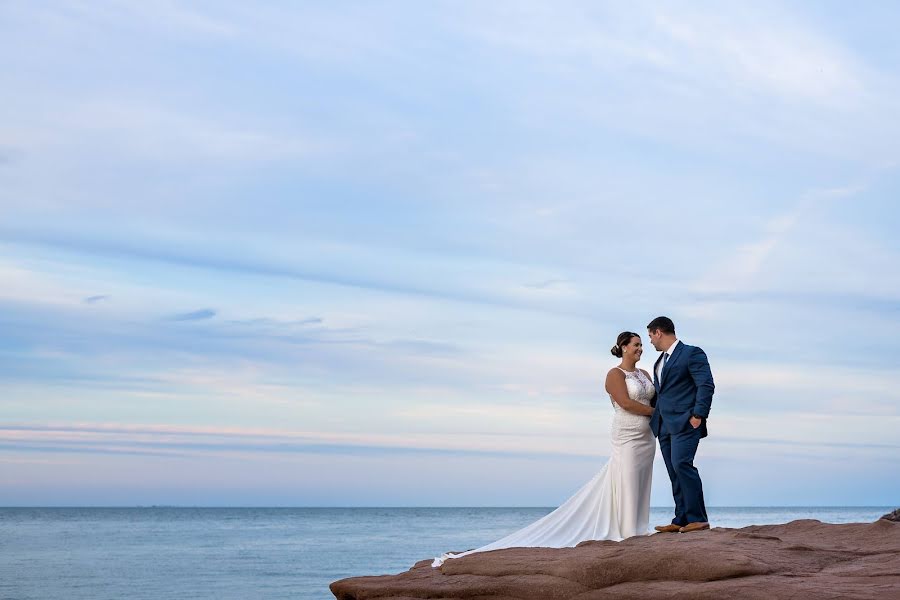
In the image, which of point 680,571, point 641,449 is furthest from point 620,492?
point 680,571

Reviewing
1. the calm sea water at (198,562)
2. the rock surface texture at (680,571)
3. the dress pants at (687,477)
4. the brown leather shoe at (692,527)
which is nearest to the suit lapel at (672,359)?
the dress pants at (687,477)

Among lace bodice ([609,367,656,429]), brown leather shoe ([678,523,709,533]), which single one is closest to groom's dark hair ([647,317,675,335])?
lace bodice ([609,367,656,429])

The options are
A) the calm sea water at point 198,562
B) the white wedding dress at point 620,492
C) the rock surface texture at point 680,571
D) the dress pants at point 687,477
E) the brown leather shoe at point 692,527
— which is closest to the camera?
the rock surface texture at point 680,571

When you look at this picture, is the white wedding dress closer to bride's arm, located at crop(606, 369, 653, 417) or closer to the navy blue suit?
bride's arm, located at crop(606, 369, 653, 417)

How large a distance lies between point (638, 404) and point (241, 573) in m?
28.3

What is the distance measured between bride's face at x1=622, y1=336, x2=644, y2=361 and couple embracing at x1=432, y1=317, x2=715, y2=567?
1 cm

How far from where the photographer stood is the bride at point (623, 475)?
11070 millimetres

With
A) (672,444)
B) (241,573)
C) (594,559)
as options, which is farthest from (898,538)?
(241,573)

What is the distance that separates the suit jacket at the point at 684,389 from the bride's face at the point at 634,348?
61 cm

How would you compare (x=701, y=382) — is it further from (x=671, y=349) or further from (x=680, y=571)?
(x=680, y=571)

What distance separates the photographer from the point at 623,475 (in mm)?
11234

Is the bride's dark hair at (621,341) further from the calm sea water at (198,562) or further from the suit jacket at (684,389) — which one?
the calm sea water at (198,562)

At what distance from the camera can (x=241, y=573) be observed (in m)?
36.1

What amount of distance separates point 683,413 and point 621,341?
121cm
